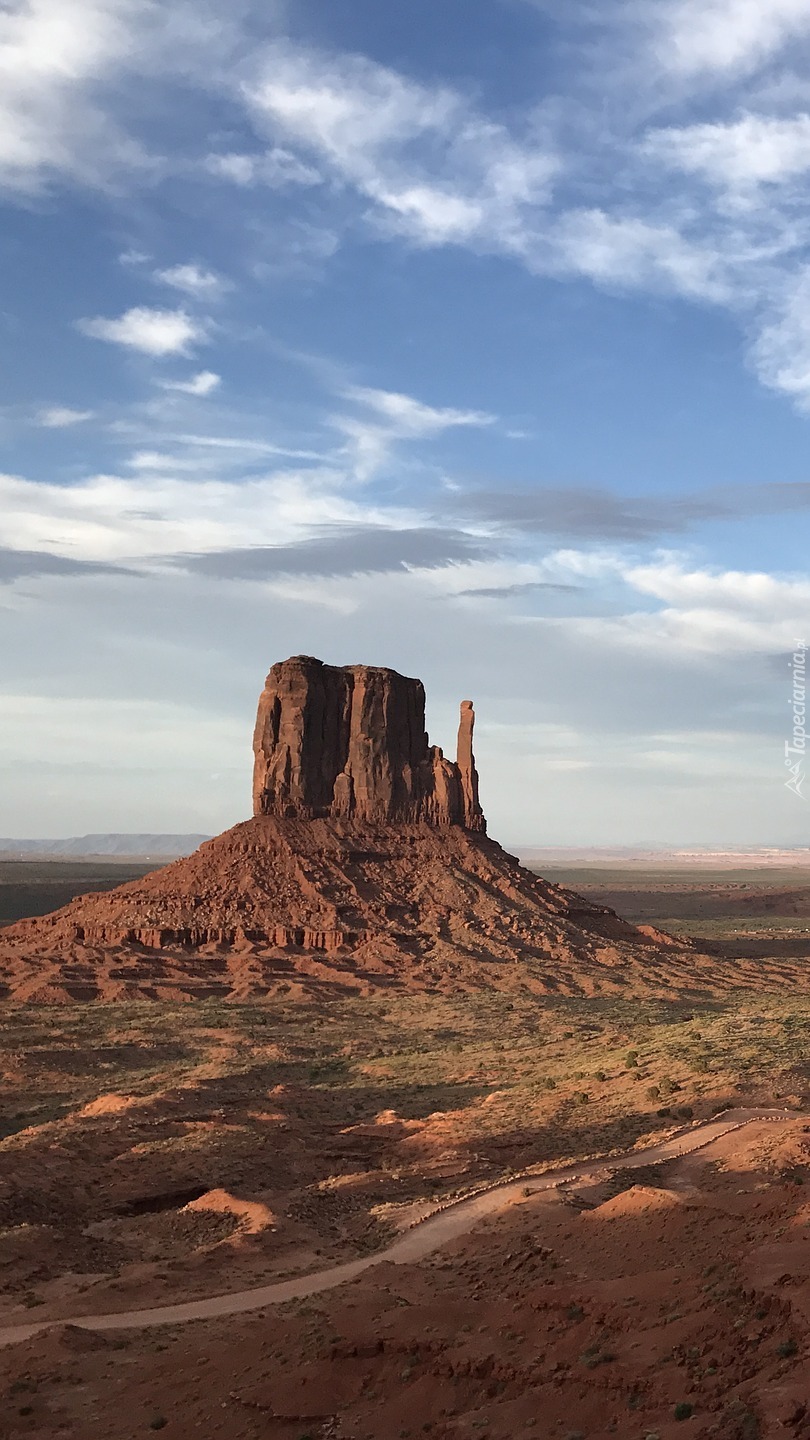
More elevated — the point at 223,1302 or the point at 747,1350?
the point at 747,1350

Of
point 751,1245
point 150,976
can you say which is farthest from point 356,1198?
point 150,976

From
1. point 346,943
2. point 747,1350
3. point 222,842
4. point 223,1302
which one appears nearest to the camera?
point 747,1350

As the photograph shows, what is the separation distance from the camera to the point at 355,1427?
15969mm

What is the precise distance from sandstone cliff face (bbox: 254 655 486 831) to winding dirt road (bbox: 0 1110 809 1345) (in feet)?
207

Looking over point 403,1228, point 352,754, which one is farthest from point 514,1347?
point 352,754

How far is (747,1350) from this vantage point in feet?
49.0

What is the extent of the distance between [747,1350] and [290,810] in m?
78.5

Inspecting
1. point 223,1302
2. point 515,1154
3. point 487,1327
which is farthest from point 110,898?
point 487,1327

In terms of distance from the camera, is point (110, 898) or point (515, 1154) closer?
point (515, 1154)

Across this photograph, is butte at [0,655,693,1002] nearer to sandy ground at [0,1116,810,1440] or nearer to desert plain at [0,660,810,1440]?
desert plain at [0,660,810,1440]

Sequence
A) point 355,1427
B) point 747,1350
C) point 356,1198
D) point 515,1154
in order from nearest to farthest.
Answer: point 747,1350 → point 355,1427 → point 356,1198 → point 515,1154

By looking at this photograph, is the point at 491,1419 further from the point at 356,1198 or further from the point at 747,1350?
the point at 356,1198

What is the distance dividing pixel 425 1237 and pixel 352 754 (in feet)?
230

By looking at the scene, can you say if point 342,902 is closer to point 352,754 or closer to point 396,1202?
point 352,754
